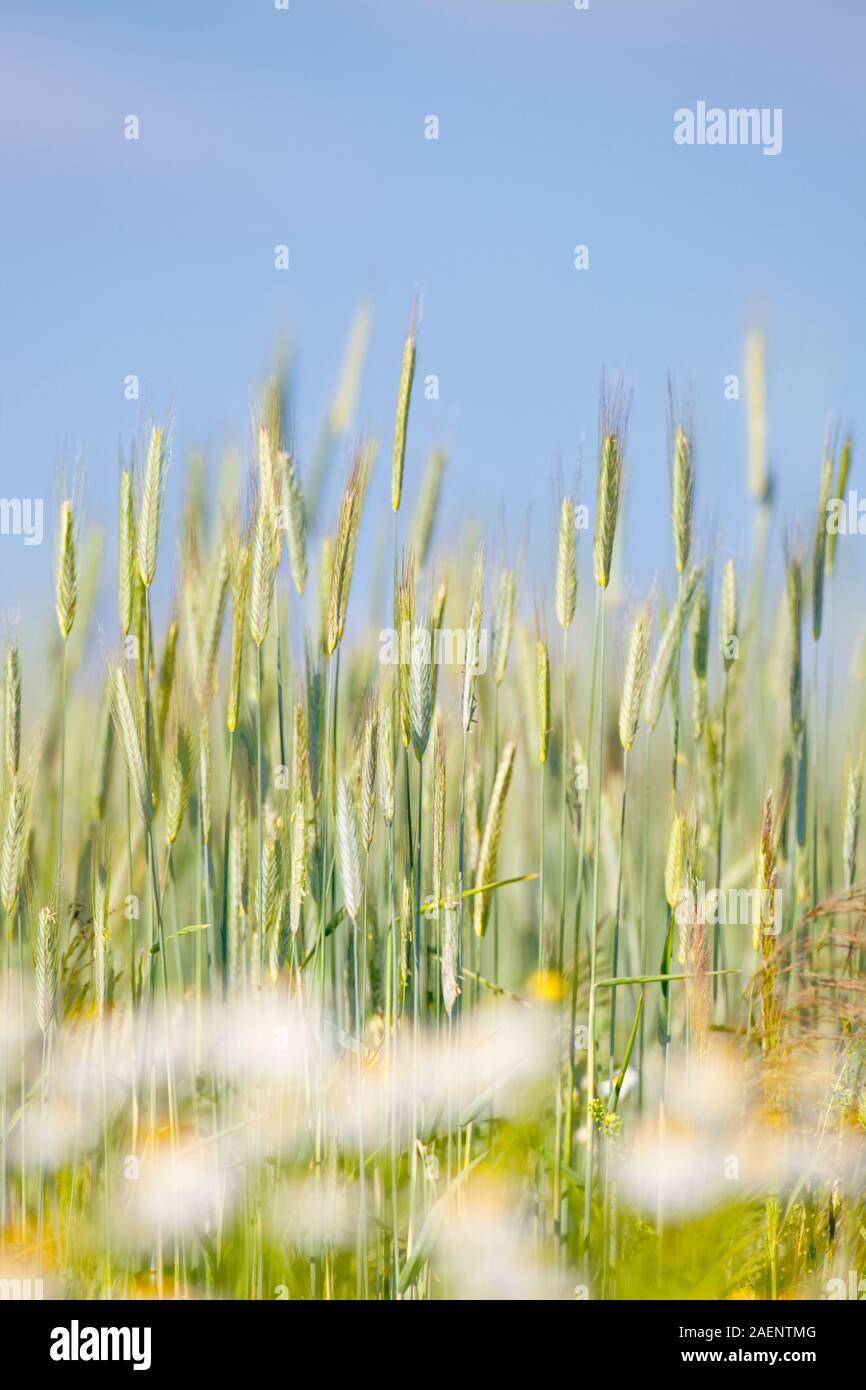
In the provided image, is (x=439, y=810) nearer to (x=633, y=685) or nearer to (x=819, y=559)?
(x=633, y=685)

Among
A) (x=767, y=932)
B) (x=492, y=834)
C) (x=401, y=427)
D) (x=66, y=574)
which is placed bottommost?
(x=767, y=932)

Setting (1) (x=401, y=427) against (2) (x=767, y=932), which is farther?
(2) (x=767, y=932)

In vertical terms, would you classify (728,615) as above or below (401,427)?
below

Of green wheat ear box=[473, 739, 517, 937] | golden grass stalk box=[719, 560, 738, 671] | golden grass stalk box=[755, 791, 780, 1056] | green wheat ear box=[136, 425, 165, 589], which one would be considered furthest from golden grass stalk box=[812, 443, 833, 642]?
green wheat ear box=[136, 425, 165, 589]

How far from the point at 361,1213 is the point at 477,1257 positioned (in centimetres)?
16

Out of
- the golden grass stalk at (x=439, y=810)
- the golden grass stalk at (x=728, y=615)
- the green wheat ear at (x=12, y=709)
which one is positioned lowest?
the golden grass stalk at (x=439, y=810)

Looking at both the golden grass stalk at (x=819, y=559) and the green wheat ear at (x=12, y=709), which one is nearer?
the green wheat ear at (x=12, y=709)

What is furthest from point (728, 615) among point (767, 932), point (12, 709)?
point (12, 709)

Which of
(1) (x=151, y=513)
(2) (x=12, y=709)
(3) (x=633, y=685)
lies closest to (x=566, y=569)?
(3) (x=633, y=685)

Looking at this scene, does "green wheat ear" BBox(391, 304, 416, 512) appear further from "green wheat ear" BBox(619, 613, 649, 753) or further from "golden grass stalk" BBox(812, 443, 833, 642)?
"golden grass stalk" BBox(812, 443, 833, 642)

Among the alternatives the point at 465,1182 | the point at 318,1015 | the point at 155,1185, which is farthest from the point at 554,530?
the point at 155,1185

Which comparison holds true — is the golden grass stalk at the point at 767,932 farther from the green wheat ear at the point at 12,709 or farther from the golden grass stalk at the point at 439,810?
the green wheat ear at the point at 12,709

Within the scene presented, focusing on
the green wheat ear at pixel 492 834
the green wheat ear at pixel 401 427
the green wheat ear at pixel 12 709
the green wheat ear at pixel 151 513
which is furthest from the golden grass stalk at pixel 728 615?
the green wheat ear at pixel 12 709

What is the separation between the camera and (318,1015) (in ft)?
3.61
